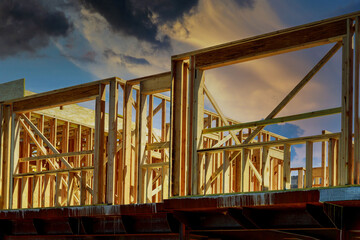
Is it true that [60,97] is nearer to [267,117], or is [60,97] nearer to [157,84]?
[157,84]

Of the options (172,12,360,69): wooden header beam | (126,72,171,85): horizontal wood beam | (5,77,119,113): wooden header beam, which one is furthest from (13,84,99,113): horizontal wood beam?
(172,12,360,69): wooden header beam

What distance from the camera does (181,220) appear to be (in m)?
11.8

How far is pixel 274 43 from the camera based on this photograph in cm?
1122

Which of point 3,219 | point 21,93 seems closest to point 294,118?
point 3,219

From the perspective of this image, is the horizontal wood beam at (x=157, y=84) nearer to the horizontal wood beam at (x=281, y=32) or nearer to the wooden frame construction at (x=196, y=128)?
the wooden frame construction at (x=196, y=128)

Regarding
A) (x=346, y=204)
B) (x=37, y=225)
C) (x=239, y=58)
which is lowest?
(x=37, y=225)

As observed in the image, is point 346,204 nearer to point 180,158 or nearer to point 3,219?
point 180,158

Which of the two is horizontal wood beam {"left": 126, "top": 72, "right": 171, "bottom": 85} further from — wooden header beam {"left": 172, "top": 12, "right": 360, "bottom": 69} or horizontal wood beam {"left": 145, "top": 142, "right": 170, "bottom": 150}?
wooden header beam {"left": 172, "top": 12, "right": 360, "bottom": 69}

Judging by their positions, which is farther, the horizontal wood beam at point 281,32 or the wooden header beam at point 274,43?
the wooden header beam at point 274,43

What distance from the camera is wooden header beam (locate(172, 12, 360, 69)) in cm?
1045

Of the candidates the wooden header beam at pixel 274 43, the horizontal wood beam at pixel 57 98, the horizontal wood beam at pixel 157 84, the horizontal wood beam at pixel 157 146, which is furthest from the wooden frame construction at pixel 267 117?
the horizontal wood beam at pixel 57 98

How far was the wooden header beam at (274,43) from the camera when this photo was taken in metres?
10.4

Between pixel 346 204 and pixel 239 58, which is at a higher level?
pixel 239 58

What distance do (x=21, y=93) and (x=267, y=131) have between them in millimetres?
12267
